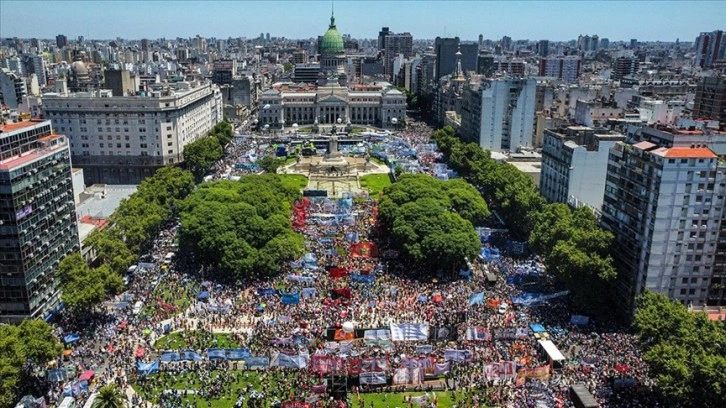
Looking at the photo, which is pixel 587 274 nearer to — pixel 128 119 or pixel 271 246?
pixel 271 246

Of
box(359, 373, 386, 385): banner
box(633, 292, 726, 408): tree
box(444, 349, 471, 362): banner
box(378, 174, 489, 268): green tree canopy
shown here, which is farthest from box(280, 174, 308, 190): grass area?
box(633, 292, 726, 408): tree

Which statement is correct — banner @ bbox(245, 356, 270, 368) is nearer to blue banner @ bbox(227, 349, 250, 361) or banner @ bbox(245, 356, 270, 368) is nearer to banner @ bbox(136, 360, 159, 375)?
blue banner @ bbox(227, 349, 250, 361)

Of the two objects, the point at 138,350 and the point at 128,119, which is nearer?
the point at 138,350

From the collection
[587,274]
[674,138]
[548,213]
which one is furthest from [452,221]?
[674,138]

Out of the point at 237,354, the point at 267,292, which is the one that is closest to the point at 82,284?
the point at 237,354

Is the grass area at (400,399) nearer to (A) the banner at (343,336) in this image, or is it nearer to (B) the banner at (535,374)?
(B) the banner at (535,374)
